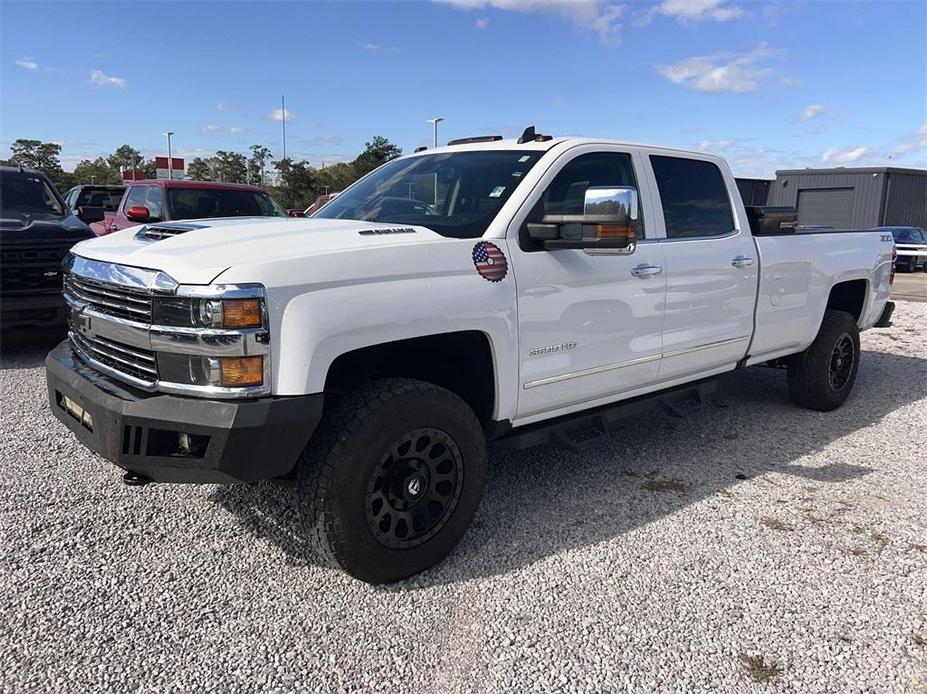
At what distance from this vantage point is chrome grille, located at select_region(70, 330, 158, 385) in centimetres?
272

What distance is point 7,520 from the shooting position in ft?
11.3

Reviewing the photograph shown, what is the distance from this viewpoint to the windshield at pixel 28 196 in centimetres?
772

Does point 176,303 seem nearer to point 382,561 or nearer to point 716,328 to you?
point 382,561

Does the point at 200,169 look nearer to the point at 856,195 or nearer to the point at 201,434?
the point at 856,195

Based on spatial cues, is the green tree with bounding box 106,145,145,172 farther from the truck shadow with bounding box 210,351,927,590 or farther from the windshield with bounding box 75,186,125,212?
the truck shadow with bounding box 210,351,927,590

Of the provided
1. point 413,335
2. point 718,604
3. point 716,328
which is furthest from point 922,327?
point 413,335

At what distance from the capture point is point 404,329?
9.24ft

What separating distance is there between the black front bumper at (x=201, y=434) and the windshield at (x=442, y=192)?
1173mm

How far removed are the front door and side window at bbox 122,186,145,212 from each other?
332 inches

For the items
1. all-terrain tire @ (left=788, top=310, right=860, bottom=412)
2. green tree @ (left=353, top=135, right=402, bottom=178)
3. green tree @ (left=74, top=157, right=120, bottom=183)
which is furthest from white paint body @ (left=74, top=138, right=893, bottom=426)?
green tree @ (left=74, top=157, right=120, bottom=183)

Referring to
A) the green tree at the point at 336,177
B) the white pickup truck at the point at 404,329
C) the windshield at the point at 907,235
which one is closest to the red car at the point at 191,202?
the white pickup truck at the point at 404,329

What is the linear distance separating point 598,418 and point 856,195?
36.6 m

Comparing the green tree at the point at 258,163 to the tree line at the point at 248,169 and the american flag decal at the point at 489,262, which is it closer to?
the tree line at the point at 248,169

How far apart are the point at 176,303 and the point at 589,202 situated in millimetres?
1705
